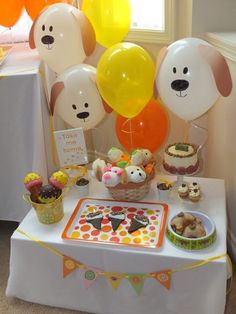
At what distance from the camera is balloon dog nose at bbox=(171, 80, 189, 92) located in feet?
4.38

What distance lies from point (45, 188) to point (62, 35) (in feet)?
2.07

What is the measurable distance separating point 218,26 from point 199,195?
0.81 meters

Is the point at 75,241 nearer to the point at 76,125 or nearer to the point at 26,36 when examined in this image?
the point at 76,125

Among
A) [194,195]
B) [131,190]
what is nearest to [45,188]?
[131,190]

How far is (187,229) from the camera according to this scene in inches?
49.1

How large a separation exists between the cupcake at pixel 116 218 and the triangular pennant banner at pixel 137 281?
0.57ft

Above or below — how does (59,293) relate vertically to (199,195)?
below

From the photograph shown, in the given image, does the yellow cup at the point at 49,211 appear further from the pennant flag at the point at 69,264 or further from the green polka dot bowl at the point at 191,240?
the green polka dot bowl at the point at 191,240

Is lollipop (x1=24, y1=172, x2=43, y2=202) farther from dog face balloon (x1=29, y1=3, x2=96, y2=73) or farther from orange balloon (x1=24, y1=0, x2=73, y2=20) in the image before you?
orange balloon (x1=24, y1=0, x2=73, y2=20)

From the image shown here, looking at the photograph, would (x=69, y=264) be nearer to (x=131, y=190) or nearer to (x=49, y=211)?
(x=49, y=211)

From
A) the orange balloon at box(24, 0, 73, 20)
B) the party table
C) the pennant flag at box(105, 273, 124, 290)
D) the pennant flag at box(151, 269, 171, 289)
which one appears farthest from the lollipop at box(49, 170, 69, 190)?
the orange balloon at box(24, 0, 73, 20)

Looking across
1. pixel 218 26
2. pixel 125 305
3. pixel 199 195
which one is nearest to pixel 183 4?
pixel 218 26

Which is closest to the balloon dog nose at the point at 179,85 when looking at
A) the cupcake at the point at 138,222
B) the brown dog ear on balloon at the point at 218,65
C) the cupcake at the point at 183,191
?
the brown dog ear on balloon at the point at 218,65

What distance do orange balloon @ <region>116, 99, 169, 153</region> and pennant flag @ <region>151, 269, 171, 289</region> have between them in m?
0.64
